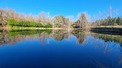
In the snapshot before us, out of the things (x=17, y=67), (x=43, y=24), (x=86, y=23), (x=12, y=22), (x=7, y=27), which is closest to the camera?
(x=17, y=67)

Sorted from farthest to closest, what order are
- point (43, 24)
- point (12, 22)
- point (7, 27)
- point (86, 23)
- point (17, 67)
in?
1. point (86, 23)
2. point (43, 24)
3. point (12, 22)
4. point (7, 27)
5. point (17, 67)

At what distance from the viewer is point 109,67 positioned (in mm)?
8898

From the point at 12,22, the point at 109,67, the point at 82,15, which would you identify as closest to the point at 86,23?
the point at 82,15

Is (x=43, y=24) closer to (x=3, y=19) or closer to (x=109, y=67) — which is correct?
(x=3, y=19)

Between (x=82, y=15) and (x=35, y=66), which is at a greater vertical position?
(x=82, y=15)

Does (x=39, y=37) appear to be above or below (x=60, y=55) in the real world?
above

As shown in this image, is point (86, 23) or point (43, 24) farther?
point (86, 23)

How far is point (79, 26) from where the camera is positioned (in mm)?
99125

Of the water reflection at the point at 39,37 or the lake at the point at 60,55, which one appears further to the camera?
the water reflection at the point at 39,37

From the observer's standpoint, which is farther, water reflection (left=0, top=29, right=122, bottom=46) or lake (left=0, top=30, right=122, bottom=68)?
water reflection (left=0, top=29, right=122, bottom=46)

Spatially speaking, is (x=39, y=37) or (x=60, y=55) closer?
(x=60, y=55)

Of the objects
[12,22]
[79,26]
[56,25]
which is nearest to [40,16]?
[56,25]

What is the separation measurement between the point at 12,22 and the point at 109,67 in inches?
2256

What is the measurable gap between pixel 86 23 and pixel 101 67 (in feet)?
286
